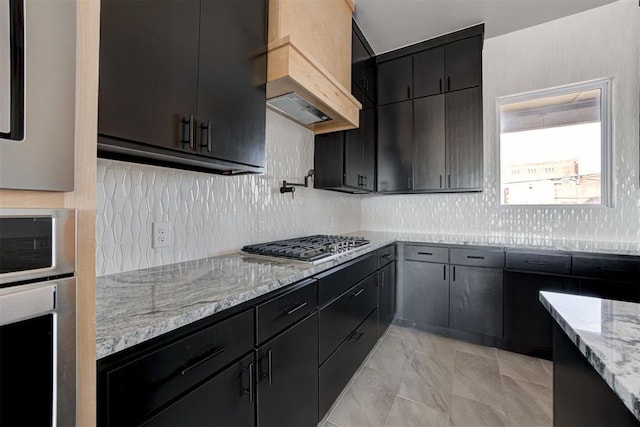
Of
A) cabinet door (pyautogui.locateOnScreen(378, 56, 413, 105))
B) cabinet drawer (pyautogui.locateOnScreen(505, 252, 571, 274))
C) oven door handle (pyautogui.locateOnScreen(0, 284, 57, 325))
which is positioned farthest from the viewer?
cabinet door (pyautogui.locateOnScreen(378, 56, 413, 105))

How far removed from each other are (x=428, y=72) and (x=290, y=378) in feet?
10.2

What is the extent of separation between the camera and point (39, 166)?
0.39 m

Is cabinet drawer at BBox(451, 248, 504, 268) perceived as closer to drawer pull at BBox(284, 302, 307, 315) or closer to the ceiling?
drawer pull at BBox(284, 302, 307, 315)

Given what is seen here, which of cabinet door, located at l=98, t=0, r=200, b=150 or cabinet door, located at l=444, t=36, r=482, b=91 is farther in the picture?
cabinet door, located at l=444, t=36, r=482, b=91

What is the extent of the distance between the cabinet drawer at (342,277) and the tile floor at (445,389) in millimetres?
723

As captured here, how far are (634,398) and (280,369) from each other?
3.43ft

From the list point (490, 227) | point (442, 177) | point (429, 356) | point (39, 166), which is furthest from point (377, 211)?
point (39, 166)

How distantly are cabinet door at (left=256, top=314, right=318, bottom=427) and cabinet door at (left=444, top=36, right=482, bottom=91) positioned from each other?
276cm

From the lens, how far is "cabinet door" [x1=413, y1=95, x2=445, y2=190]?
291 centimetres

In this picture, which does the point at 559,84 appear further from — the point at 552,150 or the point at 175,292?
the point at 175,292

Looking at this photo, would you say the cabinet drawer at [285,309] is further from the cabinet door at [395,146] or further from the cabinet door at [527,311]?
the cabinet door at [395,146]

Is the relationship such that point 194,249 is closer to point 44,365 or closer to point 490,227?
point 44,365

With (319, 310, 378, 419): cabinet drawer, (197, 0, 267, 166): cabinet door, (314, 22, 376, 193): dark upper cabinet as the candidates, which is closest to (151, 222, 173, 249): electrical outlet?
(197, 0, 267, 166): cabinet door

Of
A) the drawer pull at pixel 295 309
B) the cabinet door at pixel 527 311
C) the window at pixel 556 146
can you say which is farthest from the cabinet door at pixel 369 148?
the drawer pull at pixel 295 309
